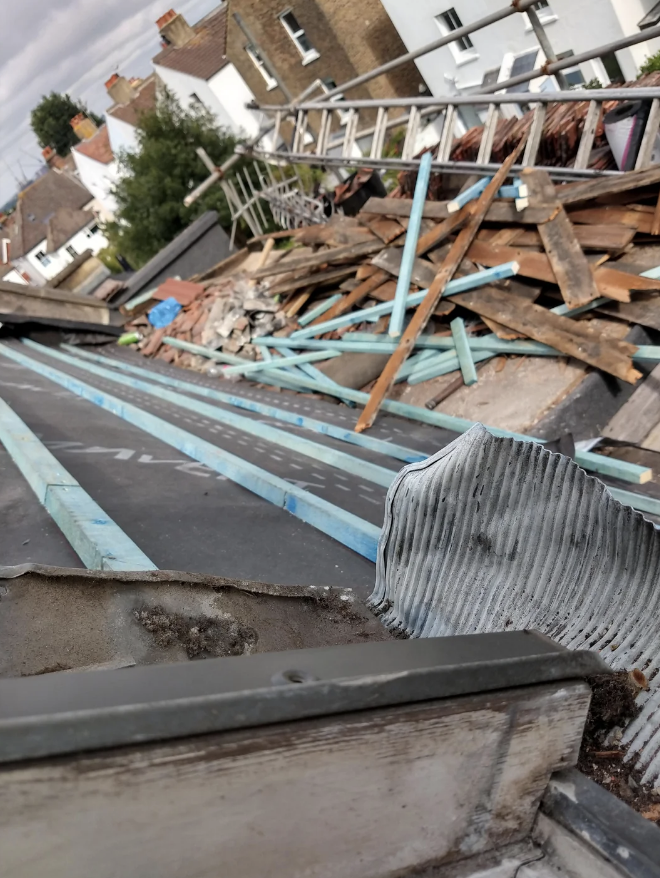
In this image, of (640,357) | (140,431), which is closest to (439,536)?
(140,431)

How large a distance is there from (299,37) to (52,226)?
3808 cm

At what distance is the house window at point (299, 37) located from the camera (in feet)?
81.2

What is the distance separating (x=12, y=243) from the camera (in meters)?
59.0

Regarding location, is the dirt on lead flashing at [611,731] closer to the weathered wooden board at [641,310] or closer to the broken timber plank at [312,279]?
the weathered wooden board at [641,310]

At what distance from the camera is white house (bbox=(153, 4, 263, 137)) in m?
32.7

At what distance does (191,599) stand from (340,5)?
1026 inches

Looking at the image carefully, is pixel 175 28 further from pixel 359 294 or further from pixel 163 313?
pixel 359 294

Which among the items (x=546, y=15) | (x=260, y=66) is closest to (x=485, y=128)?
(x=546, y=15)

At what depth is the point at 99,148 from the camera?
50.2 m

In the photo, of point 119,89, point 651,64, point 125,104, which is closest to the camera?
point 651,64

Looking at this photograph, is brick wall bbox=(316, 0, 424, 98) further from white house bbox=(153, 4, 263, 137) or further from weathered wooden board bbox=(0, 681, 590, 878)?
weathered wooden board bbox=(0, 681, 590, 878)

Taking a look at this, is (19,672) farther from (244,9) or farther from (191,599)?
(244,9)

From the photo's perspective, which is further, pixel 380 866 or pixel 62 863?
pixel 380 866

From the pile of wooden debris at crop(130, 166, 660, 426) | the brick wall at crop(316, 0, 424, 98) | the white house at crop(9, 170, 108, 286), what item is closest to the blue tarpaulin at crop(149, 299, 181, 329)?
the pile of wooden debris at crop(130, 166, 660, 426)
